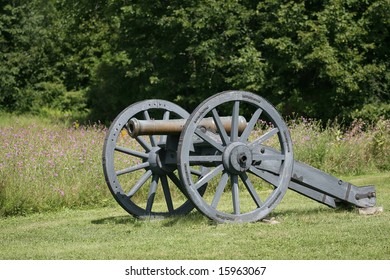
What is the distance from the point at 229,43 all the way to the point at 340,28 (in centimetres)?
450

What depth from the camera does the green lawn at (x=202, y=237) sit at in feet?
27.5

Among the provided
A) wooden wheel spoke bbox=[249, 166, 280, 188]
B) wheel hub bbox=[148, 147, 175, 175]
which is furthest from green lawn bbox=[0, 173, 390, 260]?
wheel hub bbox=[148, 147, 175, 175]

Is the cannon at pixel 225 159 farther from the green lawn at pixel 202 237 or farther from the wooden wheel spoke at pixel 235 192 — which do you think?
the green lawn at pixel 202 237

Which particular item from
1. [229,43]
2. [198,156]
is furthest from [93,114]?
[198,156]

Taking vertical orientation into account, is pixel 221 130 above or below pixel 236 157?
above

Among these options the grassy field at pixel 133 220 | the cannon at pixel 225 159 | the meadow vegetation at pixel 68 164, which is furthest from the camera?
the meadow vegetation at pixel 68 164

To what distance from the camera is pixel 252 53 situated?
26969mm

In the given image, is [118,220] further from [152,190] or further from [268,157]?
[268,157]

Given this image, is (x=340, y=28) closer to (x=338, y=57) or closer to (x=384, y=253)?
(x=338, y=57)

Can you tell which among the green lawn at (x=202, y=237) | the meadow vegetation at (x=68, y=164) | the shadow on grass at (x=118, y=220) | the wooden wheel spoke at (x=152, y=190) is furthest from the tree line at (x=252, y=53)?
the wooden wheel spoke at (x=152, y=190)

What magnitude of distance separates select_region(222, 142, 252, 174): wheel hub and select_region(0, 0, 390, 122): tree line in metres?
15.8

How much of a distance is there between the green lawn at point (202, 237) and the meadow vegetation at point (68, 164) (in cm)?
98

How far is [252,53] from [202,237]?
18.2 m

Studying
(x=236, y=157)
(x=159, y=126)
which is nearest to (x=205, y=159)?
(x=236, y=157)
